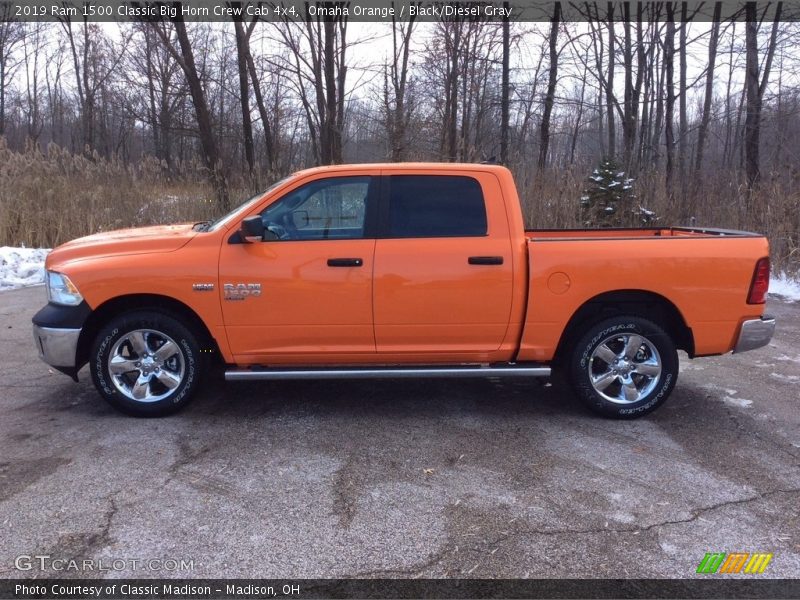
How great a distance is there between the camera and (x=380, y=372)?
4707 mm

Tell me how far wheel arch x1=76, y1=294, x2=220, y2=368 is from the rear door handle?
2013mm

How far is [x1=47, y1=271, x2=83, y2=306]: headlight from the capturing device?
15.1 feet

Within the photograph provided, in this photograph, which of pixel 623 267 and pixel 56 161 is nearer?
pixel 623 267

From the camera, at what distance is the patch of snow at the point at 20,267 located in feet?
35.0

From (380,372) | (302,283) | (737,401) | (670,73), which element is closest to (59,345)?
(302,283)

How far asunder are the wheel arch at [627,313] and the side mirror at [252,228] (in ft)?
7.83

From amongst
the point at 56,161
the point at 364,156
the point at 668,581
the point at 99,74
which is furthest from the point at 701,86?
the point at 99,74

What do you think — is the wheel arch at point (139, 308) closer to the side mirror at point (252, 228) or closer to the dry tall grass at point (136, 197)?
the side mirror at point (252, 228)

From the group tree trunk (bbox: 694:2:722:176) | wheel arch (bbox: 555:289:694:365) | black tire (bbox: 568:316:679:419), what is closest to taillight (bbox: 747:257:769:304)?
wheel arch (bbox: 555:289:694:365)

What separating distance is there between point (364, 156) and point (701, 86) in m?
13.4

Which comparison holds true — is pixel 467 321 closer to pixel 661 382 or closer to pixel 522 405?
pixel 522 405

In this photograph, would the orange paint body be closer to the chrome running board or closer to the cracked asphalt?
the chrome running board

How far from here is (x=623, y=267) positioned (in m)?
4.68

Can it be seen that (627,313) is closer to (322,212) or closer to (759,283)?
(759,283)
